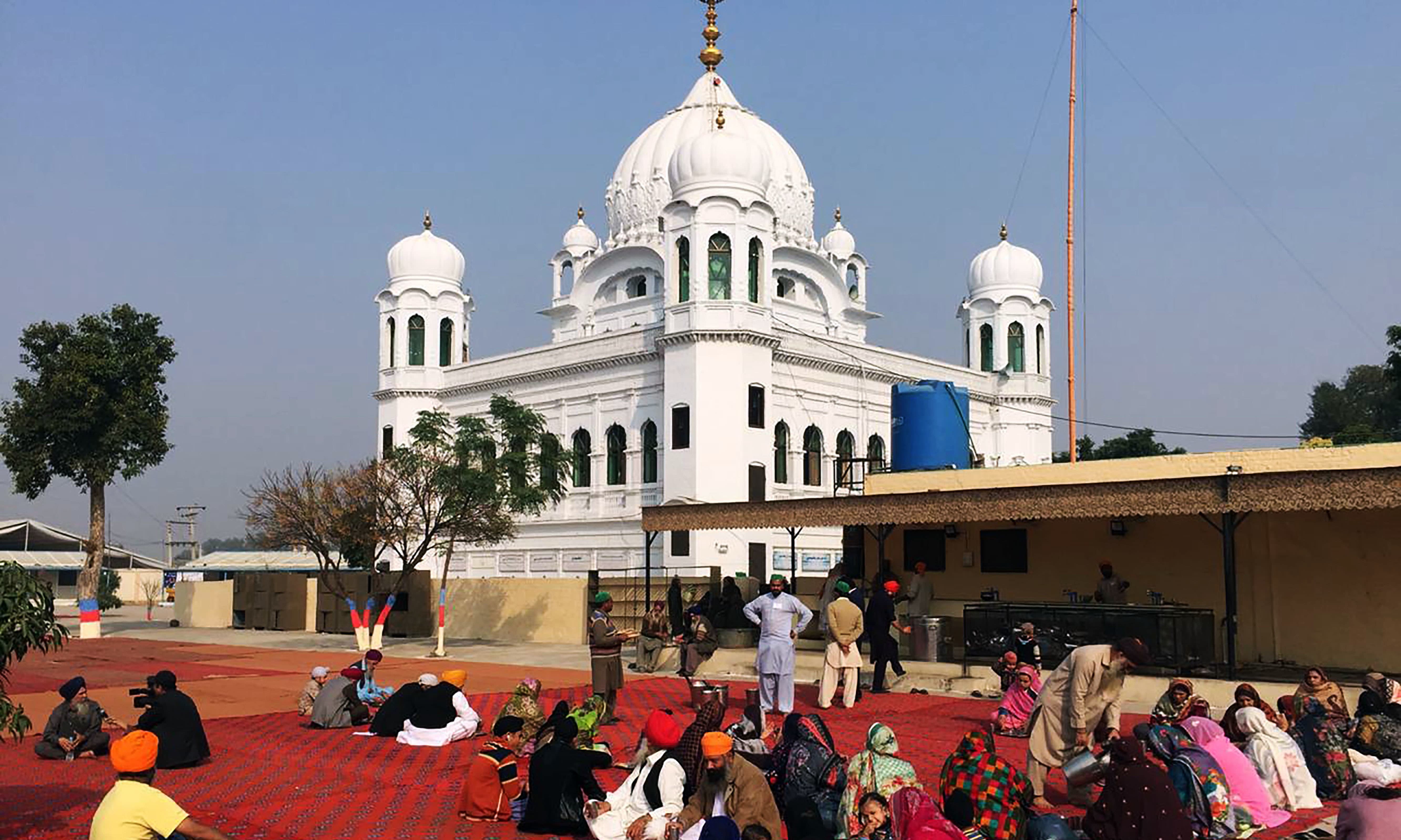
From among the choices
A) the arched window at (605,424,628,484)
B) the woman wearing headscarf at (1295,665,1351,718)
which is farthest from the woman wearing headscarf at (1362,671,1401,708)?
the arched window at (605,424,628,484)

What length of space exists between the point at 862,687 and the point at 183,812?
11204mm

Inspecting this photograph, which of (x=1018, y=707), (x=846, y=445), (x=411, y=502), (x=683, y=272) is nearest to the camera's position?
(x=1018, y=707)

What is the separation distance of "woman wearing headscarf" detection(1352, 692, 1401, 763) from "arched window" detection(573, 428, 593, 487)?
29.2m

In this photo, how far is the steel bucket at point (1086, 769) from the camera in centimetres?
836

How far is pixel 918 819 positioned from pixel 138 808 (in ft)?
12.7

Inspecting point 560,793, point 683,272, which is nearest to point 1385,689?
point 560,793

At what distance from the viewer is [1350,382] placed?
74062mm

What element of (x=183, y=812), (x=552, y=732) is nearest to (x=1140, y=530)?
(x=552, y=732)

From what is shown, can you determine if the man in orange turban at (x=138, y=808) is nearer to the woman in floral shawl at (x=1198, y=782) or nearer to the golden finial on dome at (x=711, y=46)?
the woman in floral shawl at (x=1198, y=782)

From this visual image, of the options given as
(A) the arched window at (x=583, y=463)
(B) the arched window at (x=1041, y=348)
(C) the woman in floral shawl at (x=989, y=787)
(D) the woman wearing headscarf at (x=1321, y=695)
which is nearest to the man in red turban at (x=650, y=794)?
(C) the woman in floral shawl at (x=989, y=787)

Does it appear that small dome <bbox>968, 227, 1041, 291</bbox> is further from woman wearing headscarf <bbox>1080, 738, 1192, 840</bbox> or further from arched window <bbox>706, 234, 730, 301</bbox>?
woman wearing headscarf <bbox>1080, 738, 1192, 840</bbox>

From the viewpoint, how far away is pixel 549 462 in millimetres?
32781

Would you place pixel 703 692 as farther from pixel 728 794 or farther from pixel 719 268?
pixel 719 268

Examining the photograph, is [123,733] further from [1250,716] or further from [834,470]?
[834,470]
